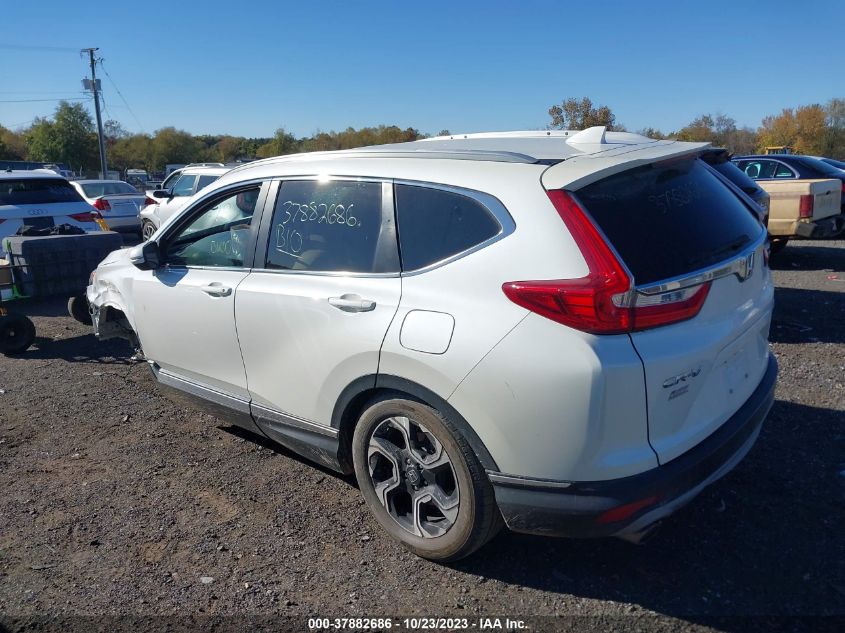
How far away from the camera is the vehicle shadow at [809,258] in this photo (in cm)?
1091

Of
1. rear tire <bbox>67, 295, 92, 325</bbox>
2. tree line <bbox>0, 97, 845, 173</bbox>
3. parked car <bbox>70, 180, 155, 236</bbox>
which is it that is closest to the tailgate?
rear tire <bbox>67, 295, 92, 325</bbox>

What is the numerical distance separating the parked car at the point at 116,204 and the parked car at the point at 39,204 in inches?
223

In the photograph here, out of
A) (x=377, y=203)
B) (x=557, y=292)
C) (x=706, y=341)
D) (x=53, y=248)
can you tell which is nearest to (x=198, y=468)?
(x=377, y=203)

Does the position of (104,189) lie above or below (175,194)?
above

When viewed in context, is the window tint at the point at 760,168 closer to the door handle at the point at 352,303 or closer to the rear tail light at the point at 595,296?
the rear tail light at the point at 595,296

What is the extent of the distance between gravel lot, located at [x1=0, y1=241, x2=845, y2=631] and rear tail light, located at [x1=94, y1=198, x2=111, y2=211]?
13.1 m

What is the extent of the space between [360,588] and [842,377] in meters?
4.35

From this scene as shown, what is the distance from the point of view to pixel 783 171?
12.6 metres

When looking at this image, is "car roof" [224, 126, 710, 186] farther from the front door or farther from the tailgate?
the tailgate

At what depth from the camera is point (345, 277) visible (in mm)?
3420

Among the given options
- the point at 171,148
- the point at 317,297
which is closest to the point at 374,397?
the point at 317,297

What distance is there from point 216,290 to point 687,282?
2.59 meters

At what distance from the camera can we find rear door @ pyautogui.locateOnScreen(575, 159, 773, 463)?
2688 millimetres

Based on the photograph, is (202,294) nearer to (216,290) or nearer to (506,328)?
(216,290)
